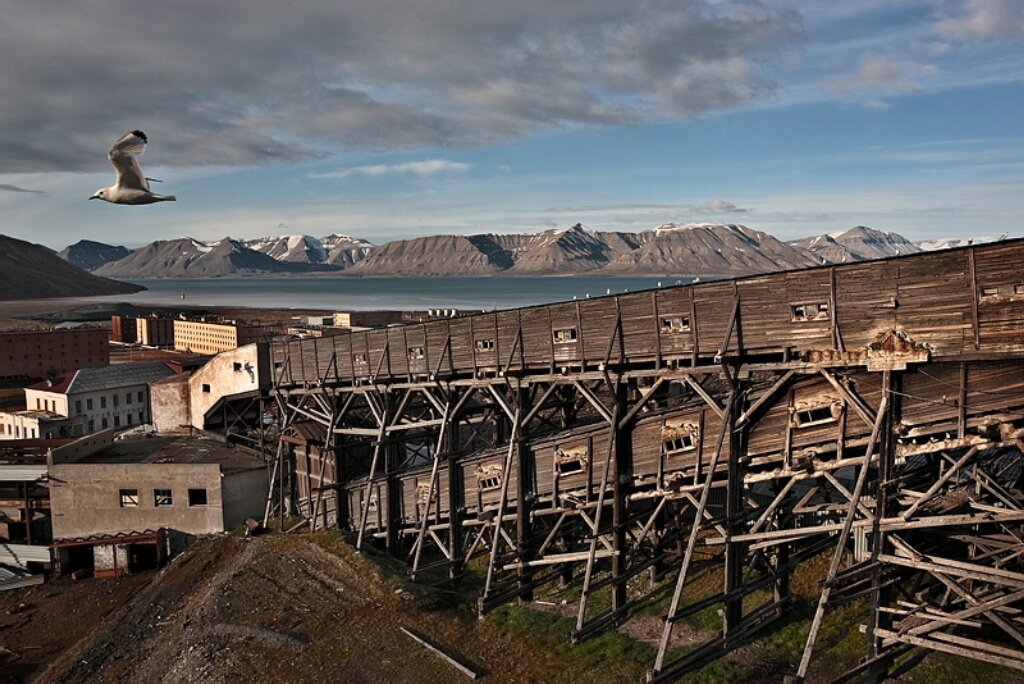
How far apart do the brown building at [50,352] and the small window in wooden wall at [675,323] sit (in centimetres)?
7048

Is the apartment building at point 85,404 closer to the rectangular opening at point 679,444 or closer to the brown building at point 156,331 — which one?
the rectangular opening at point 679,444

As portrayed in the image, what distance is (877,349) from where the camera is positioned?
16.2 m

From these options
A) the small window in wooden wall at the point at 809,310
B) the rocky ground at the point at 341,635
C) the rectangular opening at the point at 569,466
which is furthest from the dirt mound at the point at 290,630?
the small window in wooden wall at the point at 809,310

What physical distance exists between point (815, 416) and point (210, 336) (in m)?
83.6

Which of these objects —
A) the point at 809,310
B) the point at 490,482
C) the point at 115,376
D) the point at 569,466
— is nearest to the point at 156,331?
the point at 115,376

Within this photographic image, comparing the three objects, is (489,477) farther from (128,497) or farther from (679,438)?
(128,497)

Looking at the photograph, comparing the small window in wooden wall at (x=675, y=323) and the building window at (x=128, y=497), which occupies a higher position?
the small window in wooden wall at (x=675, y=323)

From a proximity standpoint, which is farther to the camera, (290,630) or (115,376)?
(115,376)

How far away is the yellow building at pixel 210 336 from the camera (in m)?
78.9

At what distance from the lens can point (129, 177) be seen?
14484 mm

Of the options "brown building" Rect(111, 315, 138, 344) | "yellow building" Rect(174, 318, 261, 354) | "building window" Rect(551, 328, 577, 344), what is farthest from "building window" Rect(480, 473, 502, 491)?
"brown building" Rect(111, 315, 138, 344)

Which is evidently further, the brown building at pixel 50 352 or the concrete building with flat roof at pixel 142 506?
the brown building at pixel 50 352

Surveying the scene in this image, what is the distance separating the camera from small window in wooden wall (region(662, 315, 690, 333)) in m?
19.5

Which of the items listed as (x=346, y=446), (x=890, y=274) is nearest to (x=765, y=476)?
(x=890, y=274)
